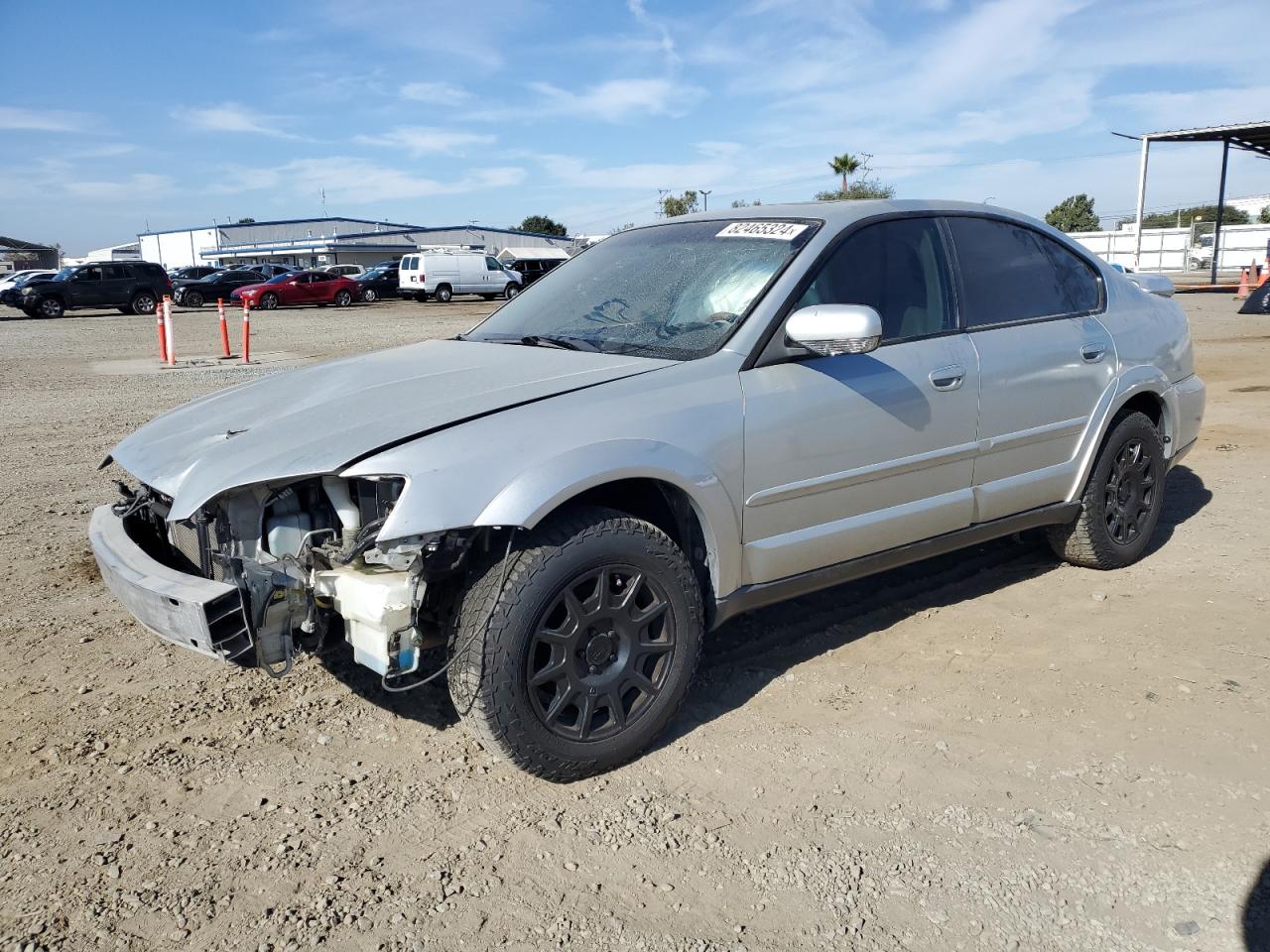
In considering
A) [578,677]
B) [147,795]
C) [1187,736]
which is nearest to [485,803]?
[578,677]

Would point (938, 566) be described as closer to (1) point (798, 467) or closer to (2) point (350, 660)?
(1) point (798, 467)

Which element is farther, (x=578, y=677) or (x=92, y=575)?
(x=92, y=575)

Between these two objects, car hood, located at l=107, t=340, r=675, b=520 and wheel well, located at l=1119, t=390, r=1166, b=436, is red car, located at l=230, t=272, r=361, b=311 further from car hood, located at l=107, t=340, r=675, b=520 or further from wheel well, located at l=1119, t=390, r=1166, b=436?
wheel well, located at l=1119, t=390, r=1166, b=436

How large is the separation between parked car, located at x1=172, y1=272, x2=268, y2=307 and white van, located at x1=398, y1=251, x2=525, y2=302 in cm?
540

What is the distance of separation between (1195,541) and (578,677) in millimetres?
3862

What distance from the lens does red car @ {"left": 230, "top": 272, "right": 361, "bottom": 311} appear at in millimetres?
33438

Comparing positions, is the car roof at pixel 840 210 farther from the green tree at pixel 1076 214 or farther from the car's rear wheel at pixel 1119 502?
the green tree at pixel 1076 214

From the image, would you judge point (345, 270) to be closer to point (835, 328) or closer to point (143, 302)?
point (143, 302)

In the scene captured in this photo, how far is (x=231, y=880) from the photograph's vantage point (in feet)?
8.50

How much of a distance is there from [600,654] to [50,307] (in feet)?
102

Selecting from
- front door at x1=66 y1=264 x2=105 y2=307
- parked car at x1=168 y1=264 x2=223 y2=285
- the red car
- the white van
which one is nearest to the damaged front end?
front door at x1=66 y1=264 x2=105 y2=307

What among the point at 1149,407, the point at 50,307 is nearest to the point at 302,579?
the point at 1149,407

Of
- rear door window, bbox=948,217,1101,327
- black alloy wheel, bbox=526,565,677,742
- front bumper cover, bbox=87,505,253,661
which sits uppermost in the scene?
rear door window, bbox=948,217,1101,327

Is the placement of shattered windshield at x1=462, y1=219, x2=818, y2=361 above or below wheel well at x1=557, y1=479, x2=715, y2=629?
above
